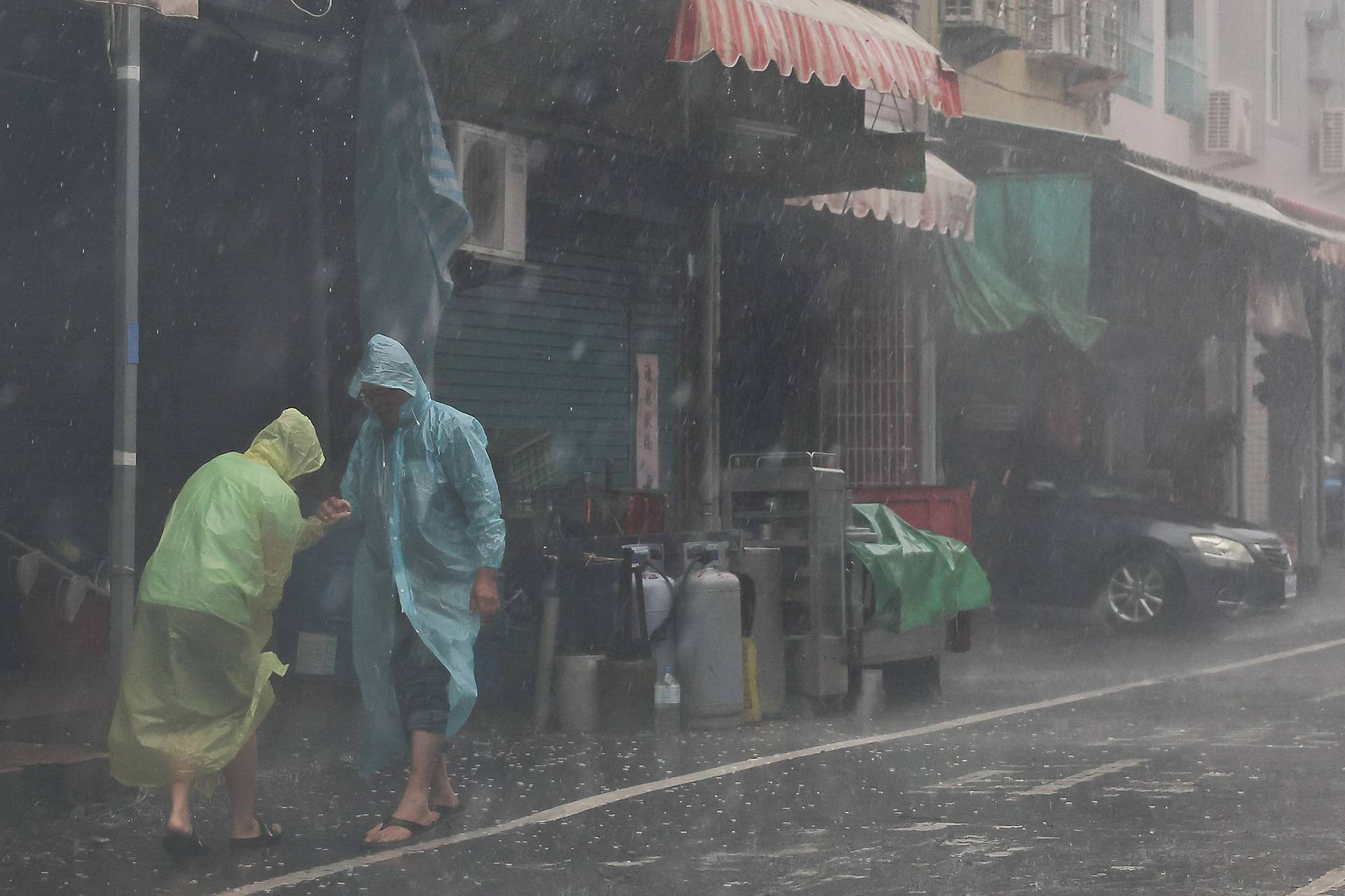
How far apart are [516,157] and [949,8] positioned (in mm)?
8415

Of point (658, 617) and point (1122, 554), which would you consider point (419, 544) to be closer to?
point (658, 617)

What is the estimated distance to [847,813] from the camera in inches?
277

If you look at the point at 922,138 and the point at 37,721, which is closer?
the point at 37,721

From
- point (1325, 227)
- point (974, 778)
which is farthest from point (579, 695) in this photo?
point (1325, 227)

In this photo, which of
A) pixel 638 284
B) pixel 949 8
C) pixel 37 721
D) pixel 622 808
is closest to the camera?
pixel 622 808

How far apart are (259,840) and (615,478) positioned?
815 centimetres

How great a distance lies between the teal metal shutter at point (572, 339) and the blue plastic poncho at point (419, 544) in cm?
614

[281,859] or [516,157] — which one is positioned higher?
[516,157]

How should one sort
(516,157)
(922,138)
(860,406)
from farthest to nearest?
(860,406) < (922,138) < (516,157)

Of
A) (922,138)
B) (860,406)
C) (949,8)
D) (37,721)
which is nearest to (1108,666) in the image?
(922,138)

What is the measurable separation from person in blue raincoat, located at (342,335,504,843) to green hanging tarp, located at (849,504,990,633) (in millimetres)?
4133

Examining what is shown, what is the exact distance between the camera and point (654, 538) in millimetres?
9734

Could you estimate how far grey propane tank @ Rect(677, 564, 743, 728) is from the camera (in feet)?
30.9

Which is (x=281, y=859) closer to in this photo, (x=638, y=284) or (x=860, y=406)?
(x=638, y=284)
